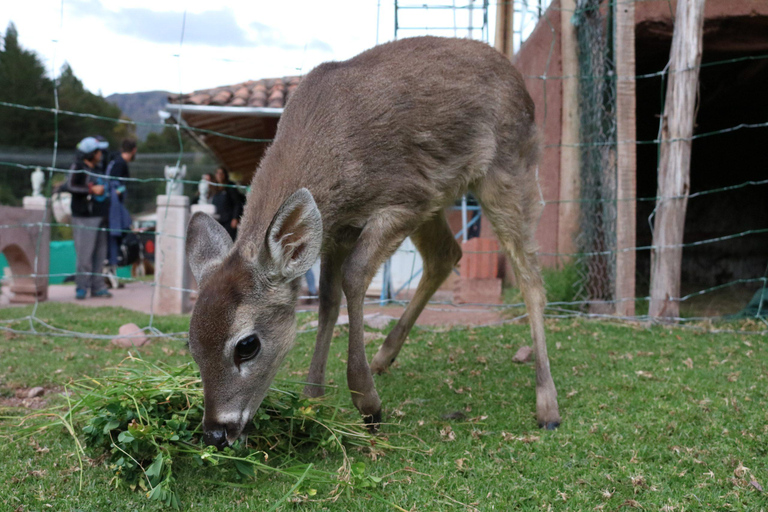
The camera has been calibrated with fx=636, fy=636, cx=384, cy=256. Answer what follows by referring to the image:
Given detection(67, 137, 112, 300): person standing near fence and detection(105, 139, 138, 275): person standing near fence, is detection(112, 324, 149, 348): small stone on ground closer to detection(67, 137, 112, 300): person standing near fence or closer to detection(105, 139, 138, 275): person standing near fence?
detection(67, 137, 112, 300): person standing near fence

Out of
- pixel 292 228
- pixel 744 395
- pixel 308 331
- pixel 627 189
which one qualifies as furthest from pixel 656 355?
pixel 292 228

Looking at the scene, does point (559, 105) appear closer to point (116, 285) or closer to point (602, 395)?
point (602, 395)

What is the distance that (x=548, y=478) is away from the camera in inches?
116

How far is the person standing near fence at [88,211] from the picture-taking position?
9602 millimetres

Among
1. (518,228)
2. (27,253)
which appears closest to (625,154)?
(518,228)

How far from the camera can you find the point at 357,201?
3.62m

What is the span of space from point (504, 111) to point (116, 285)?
1110cm

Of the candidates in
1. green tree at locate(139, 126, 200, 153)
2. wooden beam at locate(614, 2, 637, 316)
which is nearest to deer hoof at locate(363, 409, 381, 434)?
wooden beam at locate(614, 2, 637, 316)

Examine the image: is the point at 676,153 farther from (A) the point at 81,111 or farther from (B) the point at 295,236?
(A) the point at 81,111

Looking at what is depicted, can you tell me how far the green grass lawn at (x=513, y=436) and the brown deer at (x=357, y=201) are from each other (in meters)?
0.31

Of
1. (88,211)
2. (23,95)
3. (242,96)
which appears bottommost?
(88,211)

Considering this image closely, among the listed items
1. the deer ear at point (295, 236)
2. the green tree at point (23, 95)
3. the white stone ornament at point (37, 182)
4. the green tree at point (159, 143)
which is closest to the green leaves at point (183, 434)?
the deer ear at point (295, 236)

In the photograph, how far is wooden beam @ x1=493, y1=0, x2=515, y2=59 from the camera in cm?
770

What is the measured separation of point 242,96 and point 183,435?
944 centimetres
